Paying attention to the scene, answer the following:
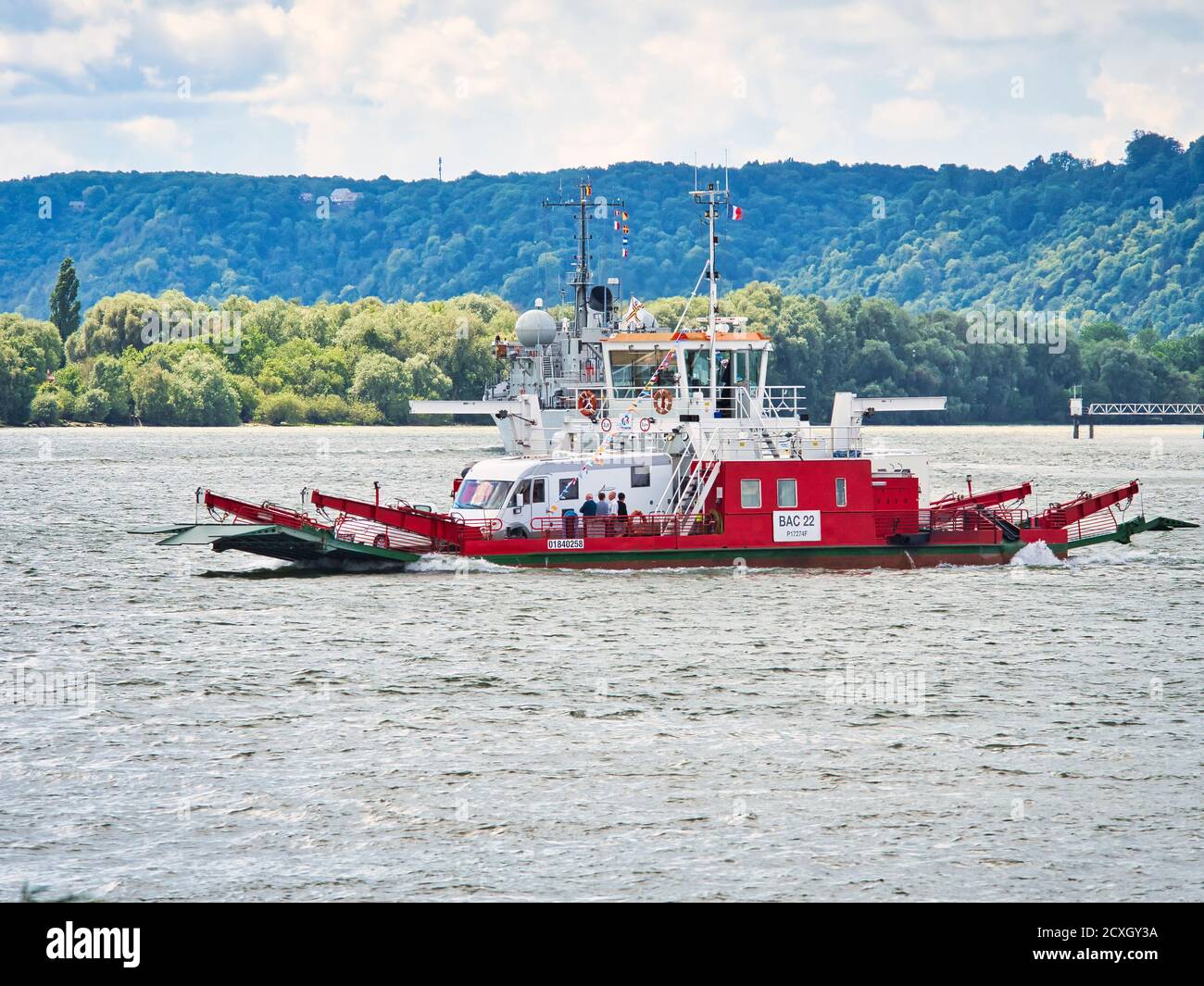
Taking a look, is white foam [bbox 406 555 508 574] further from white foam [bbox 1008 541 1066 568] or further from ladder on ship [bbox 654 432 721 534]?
white foam [bbox 1008 541 1066 568]

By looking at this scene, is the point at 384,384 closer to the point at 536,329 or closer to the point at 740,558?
the point at 536,329

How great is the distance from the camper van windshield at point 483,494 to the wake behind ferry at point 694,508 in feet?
0.13

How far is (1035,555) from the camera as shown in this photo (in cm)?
4666

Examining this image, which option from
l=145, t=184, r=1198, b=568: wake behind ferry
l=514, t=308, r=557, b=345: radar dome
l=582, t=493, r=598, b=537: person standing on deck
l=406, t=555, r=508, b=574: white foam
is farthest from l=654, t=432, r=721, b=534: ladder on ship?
l=514, t=308, r=557, b=345: radar dome

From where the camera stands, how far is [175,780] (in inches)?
946

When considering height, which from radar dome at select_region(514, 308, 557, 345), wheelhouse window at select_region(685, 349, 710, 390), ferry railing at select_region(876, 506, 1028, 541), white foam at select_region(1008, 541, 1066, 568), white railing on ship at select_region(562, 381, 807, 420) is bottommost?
white foam at select_region(1008, 541, 1066, 568)

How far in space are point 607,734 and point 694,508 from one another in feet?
56.3

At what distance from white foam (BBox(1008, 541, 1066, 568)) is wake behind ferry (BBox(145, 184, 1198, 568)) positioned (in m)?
0.18

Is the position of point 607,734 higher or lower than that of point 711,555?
lower

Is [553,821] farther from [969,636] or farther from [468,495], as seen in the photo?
[468,495]

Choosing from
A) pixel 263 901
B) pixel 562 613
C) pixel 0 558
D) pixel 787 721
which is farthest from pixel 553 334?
pixel 263 901

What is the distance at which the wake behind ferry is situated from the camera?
43.0 metres

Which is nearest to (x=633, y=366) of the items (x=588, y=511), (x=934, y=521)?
(x=588, y=511)
